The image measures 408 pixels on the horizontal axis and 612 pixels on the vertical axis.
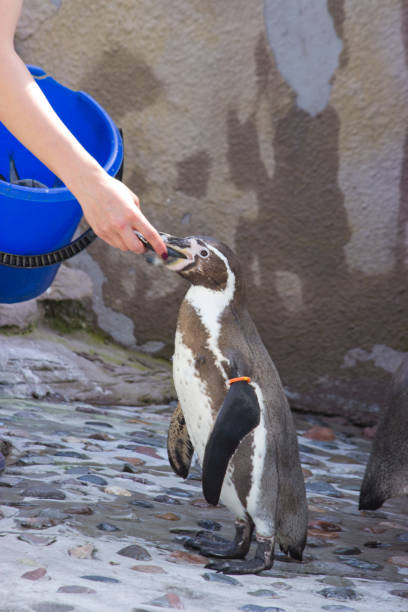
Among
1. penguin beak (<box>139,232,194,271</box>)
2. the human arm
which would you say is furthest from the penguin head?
the human arm

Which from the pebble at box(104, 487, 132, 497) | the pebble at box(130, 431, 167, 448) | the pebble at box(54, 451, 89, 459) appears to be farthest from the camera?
the pebble at box(130, 431, 167, 448)

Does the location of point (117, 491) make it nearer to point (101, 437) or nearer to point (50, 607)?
point (101, 437)

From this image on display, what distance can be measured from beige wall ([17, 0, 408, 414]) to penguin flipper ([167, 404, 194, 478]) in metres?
1.56

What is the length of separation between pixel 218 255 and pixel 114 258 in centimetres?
179

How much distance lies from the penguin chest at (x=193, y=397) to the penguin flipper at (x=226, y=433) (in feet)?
Result: 0.27

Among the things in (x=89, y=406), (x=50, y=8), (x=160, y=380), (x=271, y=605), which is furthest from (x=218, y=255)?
(x=50, y=8)

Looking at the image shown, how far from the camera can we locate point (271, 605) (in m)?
1.23

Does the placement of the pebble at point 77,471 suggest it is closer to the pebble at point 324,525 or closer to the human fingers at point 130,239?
the pebble at point 324,525

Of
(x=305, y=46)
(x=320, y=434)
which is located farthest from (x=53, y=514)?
(x=305, y=46)

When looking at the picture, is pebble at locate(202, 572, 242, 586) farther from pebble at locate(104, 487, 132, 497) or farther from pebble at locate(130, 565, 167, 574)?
pebble at locate(104, 487, 132, 497)

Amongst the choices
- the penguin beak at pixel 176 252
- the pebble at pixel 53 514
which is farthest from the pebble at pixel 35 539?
the penguin beak at pixel 176 252

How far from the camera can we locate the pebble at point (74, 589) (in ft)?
3.76

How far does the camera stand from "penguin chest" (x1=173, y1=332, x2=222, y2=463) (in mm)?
1594

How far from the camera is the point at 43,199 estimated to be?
1660 millimetres
